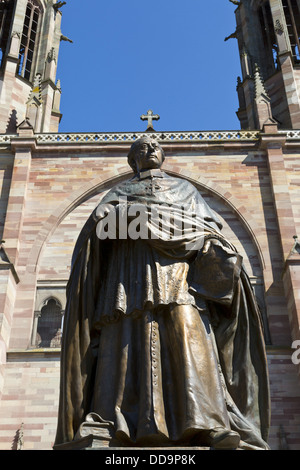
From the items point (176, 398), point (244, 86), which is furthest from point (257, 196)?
point (176, 398)

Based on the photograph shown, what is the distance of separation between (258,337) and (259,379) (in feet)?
0.80

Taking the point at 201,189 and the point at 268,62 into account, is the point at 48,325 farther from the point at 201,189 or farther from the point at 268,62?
the point at 268,62

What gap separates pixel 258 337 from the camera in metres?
3.70

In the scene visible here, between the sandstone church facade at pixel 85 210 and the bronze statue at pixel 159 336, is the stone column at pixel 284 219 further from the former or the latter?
the bronze statue at pixel 159 336

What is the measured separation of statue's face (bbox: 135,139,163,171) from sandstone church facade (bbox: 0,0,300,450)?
8.32 meters

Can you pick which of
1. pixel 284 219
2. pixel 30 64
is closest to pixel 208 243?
pixel 284 219

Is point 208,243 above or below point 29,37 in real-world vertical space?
below

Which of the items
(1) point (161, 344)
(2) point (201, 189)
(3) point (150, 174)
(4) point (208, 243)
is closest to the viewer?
(1) point (161, 344)

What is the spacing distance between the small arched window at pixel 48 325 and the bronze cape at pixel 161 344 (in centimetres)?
971

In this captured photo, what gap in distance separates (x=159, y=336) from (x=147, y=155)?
143cm

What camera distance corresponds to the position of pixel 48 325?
13.6 metres

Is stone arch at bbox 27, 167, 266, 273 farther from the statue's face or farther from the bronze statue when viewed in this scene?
the bronze statue

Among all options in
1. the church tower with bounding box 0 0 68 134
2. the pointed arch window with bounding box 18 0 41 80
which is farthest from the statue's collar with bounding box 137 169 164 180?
the pointed arch window with bounding box 18 0 41 80

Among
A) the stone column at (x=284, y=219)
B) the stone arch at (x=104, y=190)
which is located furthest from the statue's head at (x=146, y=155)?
the stone arch at (x=104, y=190)
